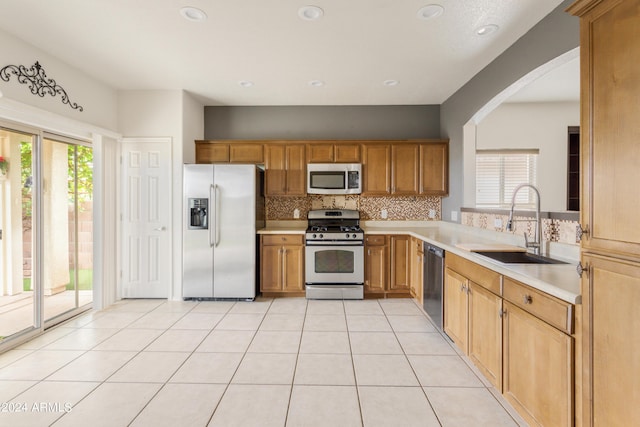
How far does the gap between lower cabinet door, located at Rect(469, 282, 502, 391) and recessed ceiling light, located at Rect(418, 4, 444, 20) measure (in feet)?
6.57

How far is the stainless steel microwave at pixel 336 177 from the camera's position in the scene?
4.36 meters

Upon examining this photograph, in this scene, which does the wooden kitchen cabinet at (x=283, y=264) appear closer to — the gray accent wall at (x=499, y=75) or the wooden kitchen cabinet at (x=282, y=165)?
the wooden kitchen cabinet at (x=282, y=165)

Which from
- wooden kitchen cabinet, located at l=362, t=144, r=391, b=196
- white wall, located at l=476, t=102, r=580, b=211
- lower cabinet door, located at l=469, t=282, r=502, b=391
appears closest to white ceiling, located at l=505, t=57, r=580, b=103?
white wall, located at l=476, t=102, r=580, b=211

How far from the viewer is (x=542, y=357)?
1.55m

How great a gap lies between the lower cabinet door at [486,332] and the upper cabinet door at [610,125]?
0.81 m

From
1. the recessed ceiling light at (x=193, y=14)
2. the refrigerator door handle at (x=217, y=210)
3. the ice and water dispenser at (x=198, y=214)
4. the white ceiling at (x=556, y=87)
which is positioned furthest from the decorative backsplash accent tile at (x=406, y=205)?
the recessed ceiling light at (x=193, y=14)

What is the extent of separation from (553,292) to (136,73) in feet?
13.5

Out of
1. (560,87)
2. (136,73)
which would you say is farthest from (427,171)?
(136,73)

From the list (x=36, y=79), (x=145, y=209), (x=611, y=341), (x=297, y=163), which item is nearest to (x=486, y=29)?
(x=611, y=341)

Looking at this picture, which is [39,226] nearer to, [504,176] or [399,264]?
[399,264]

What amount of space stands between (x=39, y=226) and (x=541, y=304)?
3979mm

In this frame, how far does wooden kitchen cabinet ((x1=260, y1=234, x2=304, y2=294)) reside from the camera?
4.17 meters

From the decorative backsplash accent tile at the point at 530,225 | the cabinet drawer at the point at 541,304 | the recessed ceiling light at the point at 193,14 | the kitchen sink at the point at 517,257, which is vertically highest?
the recessed ceiling light at the point at 193,14

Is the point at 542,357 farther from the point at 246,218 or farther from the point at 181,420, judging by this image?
the point at 246,218
